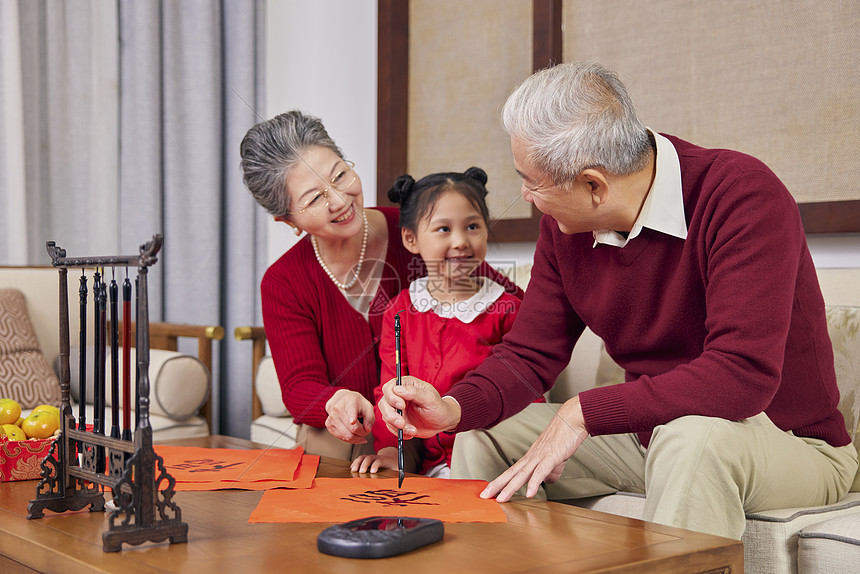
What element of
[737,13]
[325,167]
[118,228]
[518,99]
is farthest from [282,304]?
[118,228]

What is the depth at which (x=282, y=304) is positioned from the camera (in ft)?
6.27

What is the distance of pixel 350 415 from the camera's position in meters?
1.50

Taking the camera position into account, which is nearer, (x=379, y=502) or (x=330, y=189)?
(x=379, y=502)

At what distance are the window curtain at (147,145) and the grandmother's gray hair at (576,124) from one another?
2.44m

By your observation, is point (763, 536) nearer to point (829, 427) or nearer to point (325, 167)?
point (829, 427)

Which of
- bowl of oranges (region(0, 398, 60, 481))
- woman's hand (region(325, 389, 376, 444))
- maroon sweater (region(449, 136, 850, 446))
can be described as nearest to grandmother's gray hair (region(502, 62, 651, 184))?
maroon sweater (region(449, 136, 850, 446))

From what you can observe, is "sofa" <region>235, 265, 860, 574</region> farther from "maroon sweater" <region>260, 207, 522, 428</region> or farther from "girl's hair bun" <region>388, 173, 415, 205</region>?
"girl's hair bun" <region>388, 173, 415, 205</region>

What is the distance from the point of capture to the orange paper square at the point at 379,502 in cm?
102

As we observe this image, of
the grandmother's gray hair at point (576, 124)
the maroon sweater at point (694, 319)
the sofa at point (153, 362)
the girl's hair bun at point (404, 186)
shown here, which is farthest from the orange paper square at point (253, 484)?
the sofa at point (153, 362)

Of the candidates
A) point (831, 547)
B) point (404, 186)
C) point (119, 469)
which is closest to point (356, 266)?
point (404, 186)

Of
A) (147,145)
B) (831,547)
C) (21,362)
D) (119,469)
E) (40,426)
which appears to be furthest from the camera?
(147,145)

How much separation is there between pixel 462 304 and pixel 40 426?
84 cm

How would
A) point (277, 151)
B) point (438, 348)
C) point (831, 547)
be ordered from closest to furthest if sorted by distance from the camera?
point (831, 547), point (438, 348), point (277, 151)

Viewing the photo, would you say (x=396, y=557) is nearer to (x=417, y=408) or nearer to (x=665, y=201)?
(x=417, y=408)
